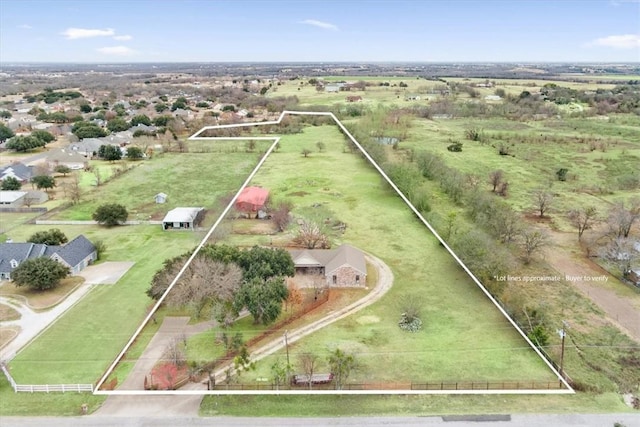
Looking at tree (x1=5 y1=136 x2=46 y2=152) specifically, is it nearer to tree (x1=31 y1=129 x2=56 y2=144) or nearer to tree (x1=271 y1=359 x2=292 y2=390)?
tree (x1=31 y1=129 x2=56 y2=144)

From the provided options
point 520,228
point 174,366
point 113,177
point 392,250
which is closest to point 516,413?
point 174,366

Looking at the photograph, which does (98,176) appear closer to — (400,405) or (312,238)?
(312,238)

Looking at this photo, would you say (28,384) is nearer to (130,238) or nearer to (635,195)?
(130,238)

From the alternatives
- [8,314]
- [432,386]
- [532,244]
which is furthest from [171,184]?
[432,386]

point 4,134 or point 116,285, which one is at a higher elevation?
point 4,134

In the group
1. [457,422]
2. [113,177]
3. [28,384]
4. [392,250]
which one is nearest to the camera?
[457,422]

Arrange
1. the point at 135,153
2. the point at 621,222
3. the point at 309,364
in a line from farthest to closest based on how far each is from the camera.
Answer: the point at 135,153 → the point at 621,222 → the point at 309,364

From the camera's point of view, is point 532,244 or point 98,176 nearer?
point 532,244
